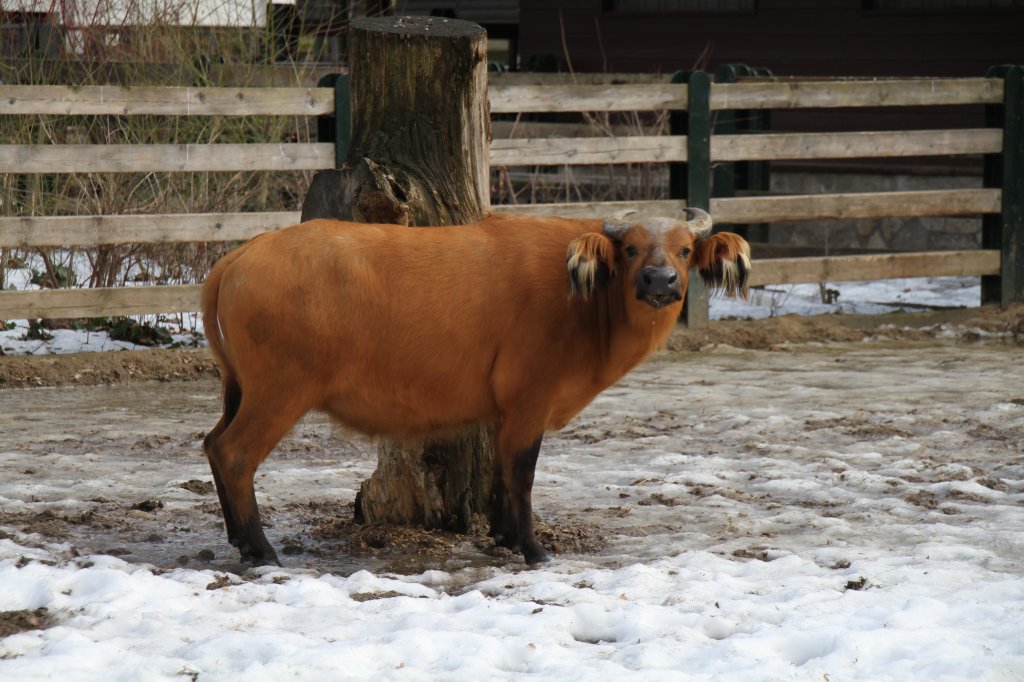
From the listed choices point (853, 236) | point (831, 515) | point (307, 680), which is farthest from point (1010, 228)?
point (307, 680)

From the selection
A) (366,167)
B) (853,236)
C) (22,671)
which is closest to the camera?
(22,671)

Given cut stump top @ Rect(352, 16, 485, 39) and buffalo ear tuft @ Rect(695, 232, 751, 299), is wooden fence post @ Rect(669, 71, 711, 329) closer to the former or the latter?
cut stump top @ Rect(352, 16, 485, 39)

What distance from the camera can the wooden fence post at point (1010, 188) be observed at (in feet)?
35.6

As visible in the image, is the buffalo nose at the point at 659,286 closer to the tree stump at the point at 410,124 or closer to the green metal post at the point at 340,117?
the tree stump at the point at 410,124

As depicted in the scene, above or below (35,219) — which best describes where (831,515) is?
below

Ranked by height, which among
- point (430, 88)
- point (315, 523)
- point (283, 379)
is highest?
point (430, 88)

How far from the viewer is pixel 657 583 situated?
464 cm

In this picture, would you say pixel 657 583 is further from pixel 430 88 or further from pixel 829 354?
pixel 829 354

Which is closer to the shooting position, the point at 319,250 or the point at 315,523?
the point at 319,250

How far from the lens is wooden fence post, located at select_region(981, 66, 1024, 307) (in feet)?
35.6

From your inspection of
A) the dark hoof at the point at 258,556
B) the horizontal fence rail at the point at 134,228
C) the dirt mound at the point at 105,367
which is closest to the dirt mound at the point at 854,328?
the horizontal fence rail at the point at 134,228

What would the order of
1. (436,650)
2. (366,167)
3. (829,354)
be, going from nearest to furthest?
(436,650) < (366,167) < (829,354)

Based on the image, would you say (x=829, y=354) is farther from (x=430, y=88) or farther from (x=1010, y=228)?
(x=430, y=88)

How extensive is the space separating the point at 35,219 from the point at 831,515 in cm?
→ 555
